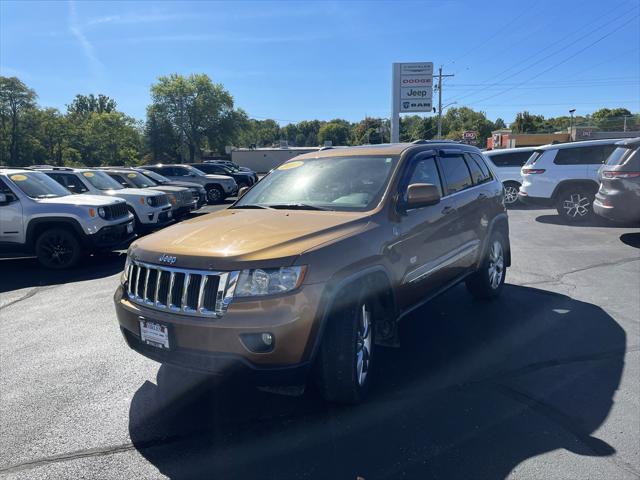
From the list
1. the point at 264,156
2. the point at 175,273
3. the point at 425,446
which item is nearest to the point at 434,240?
the point at 425,446

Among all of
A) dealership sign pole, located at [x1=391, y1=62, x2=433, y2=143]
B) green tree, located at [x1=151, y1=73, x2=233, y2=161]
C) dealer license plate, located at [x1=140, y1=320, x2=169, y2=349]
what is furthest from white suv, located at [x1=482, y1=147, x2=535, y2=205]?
green tree, located at [x1=151, y1=73, x2=233, y2=161]

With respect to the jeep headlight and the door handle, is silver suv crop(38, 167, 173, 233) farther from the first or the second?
the jeep headlight

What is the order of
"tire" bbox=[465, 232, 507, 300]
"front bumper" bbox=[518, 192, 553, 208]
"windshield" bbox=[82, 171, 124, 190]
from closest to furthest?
1. "tire" bbox=[465, 232, 507, 300]
2. "windshield" bbox=[82, 171, 124, 190]
3. "front bumper" bbox=[518, 192, 553, 208]

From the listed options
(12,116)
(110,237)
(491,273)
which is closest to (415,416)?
(491,273)

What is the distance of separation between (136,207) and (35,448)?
8778mm

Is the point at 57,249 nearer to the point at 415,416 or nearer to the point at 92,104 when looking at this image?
the point at 415,416

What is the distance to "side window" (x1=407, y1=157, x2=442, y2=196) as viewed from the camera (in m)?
4.15

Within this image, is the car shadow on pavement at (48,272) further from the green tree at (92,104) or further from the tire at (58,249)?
the green tree at (92,104)

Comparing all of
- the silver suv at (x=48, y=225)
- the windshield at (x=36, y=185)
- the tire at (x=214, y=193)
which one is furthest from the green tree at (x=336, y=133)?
the silver suv at (x=48, y=225)

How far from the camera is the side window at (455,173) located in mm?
4754

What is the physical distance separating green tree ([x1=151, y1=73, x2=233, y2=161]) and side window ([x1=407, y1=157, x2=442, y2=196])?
59540 millimetres

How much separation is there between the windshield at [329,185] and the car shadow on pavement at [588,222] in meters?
9.02

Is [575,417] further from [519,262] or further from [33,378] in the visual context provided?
[519,262]

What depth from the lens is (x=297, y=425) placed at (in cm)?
312
